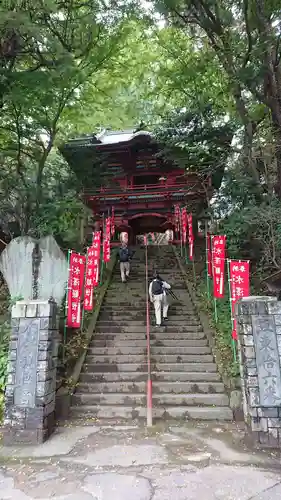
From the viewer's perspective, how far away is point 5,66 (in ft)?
28.7

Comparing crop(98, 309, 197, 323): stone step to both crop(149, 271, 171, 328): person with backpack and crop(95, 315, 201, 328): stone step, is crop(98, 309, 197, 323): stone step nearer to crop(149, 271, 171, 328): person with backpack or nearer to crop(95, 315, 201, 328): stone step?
crop(95, 315, 201, 328): stone step

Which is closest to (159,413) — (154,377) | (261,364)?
(154,377)

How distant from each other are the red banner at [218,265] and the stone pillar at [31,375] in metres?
4.20

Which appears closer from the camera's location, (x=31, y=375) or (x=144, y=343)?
(x=31, y=375)

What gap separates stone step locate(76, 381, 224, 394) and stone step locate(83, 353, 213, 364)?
2.36 feet

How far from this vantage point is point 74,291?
24.6 ft

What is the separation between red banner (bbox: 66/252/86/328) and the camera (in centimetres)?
740

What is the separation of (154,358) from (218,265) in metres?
2.79

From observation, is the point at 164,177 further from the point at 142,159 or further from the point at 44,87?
the point at 44,87

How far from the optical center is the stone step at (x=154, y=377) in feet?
23.3

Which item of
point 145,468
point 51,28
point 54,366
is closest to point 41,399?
point 54,366

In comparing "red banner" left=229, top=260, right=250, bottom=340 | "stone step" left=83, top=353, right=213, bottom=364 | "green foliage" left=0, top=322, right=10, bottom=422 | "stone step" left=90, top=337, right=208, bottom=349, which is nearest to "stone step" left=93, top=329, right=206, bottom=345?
"stone step" left=90, top=337, right=208, bottom=349

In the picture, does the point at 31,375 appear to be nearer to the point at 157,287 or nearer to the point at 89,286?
the point at 89,286

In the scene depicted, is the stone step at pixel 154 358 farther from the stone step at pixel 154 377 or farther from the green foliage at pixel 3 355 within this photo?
the green foliage at pixel 3 355
